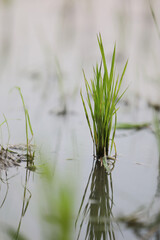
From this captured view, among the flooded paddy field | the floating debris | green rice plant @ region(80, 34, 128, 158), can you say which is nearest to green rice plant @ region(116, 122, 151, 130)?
the flooded paddy field

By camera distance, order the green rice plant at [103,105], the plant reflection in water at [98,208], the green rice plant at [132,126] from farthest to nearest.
A: the green rice plant at [132,126] → the green rice plant at [103,105] → the plant reflection in water at [98,208]

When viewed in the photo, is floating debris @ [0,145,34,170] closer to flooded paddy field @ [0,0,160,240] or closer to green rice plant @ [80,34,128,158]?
flooded paddy field @ [0,0,160,240]

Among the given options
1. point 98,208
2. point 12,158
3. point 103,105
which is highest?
point 103,105

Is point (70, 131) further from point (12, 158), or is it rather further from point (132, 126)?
point (12, 158)

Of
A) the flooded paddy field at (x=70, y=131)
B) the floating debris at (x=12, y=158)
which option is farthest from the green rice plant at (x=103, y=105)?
the floating debris at (x=12, y=158)

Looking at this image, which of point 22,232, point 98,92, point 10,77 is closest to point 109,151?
point 98,92

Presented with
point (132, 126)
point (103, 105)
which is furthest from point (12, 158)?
point (132, 126)

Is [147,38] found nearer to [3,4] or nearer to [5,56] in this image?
[5,56]

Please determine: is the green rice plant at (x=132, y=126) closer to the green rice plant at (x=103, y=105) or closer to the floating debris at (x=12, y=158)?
the green rice plant at (x=103, y=105)
